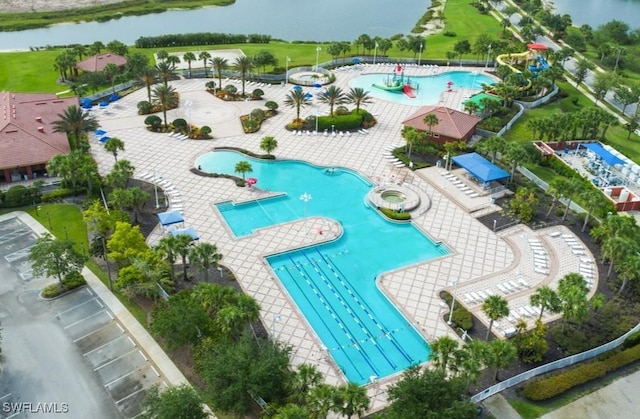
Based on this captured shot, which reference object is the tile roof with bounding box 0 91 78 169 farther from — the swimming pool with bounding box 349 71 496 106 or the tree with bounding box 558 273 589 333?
the tree with bounding box 558 273 589 333

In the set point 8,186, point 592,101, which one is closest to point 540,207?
point 592,101

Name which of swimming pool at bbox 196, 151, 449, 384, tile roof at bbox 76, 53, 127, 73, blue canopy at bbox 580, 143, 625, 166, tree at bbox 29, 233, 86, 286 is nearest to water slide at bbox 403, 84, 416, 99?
blue canopy at bbox 580, 143, 625, 166

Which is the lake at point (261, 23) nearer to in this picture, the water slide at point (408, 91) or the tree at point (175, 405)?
the water slide at point (408, 91)

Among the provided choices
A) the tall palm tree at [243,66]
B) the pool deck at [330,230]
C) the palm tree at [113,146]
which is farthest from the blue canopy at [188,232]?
the tall palm tree at [243,66]

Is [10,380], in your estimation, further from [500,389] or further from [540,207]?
[540,207]

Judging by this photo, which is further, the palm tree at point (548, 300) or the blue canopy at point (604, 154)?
the blue canopy at point (604, 154)

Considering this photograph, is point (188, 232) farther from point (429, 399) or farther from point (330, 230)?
point (429, 399)
